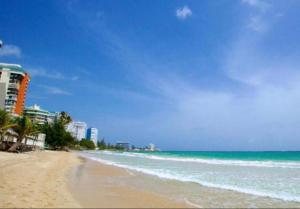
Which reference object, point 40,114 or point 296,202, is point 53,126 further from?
point 296,202

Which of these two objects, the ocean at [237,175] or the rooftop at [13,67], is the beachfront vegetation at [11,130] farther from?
the rooftop at [13,67]

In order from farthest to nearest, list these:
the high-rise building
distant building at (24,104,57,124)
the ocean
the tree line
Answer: distant building at (24,104,57,124), the high-rise building, the tree line, the ocean

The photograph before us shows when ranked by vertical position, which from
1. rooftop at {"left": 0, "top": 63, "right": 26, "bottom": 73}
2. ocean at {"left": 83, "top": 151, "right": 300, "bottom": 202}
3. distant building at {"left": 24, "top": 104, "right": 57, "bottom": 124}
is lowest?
ocean at {"left": 83, "top": 151, "right": 300, "bottom": 202}

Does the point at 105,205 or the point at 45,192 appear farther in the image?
the point at 45,192

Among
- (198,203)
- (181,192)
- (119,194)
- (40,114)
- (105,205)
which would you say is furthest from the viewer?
(40,114)

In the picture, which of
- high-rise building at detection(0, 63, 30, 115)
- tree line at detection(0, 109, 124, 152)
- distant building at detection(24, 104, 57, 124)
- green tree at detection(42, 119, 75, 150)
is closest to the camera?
tree line at detection(0, 109, 124, 152)

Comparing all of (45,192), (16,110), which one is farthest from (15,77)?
(45,192)

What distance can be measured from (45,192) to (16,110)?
104265mm

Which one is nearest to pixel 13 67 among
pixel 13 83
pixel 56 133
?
pixel 13 83

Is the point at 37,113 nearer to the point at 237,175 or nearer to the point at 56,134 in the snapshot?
the point at 56,134

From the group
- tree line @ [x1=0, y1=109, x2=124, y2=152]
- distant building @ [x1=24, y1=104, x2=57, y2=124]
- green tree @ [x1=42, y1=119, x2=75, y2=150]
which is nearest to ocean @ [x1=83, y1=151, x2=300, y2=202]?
tree line @ [x1=0, y1=109, x2=124, y2=152]

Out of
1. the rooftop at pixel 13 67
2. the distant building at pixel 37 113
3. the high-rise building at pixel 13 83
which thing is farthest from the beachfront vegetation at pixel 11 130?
the distant building at pixel 37 113

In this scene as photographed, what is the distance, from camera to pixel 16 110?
105750mm

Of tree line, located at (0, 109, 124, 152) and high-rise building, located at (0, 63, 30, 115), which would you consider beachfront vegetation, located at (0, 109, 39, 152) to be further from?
high-rise building, located at (0, 63, 30, 115)
